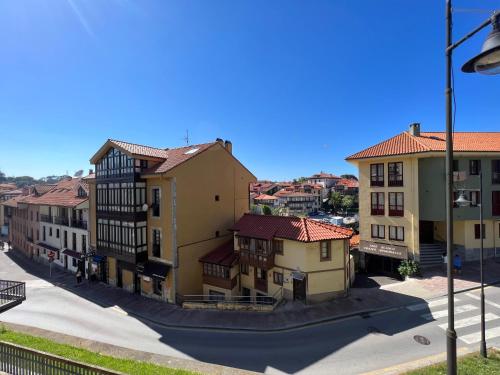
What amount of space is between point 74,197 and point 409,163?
35.1m

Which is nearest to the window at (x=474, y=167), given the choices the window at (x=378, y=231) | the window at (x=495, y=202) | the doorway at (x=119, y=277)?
the window at (x=495, y=202)

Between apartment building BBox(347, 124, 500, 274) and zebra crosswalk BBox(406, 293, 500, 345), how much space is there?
639 centimetres

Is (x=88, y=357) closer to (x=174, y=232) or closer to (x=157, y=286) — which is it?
(x=174, y=232)

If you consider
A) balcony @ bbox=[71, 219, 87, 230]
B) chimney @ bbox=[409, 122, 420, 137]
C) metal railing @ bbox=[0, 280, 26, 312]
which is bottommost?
metal railing @ bbox=[0, 280, 26, 312]

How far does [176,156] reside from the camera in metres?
24.7

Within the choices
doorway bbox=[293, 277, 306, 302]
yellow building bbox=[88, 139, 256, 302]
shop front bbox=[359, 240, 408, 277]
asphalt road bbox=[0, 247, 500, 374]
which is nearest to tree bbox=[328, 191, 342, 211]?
shop front bbox=[359, 240, 408, 277]

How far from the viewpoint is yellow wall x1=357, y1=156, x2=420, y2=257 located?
23953 mm

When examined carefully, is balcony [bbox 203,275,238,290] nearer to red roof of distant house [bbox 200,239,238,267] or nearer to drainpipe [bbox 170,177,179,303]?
red roof of distant house [bbox 200,239,238,267]

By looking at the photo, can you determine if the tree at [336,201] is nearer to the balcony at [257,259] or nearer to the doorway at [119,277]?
the balcony at [257,259]

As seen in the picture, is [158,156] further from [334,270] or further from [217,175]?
[334,270]

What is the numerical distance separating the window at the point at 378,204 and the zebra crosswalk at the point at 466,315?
9.37 meters

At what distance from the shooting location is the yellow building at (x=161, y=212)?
2214 cm

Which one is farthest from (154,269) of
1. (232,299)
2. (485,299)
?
(485,299)

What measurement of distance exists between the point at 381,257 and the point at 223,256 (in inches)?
585
